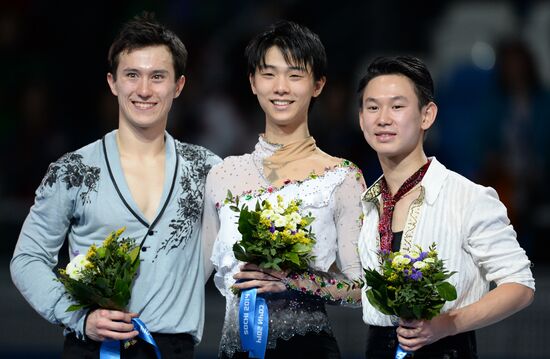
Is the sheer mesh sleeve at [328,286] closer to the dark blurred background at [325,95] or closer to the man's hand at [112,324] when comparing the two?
the man's hand at [112,324]

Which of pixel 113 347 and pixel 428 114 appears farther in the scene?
pixel 113 347

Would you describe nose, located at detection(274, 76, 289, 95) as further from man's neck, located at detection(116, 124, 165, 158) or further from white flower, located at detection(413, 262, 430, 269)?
white flower, located at detection(413, 262, 430, 269)

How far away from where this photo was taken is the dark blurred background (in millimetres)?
8648

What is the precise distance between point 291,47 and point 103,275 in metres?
1.26

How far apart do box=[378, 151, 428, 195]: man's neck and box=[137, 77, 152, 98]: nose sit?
1063 millimetres

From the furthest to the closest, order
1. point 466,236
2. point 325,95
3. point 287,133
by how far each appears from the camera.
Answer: point 325,95, point 287,133, point 466,236

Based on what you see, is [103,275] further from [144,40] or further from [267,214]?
[144,40]

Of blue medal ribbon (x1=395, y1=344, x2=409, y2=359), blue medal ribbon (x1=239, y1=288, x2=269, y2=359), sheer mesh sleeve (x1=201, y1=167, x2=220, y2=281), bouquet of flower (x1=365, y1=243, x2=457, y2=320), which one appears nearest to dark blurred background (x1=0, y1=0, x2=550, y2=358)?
sheer mesh sleeve (x1=201, y1=167, x2=220, y2=281)

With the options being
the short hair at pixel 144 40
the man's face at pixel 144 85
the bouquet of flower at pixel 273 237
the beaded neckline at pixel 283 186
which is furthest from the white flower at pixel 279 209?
the short hair at pixel 144 40

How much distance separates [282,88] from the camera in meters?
5.30

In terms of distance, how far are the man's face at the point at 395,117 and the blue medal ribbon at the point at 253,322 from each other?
0.79 meters

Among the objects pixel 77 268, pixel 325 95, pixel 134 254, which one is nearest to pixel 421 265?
pixel 134 254

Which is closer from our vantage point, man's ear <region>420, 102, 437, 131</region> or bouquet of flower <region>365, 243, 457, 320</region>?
bouquet of flower <region>365, 243, 457, 320</region>

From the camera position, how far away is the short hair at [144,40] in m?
5.45
